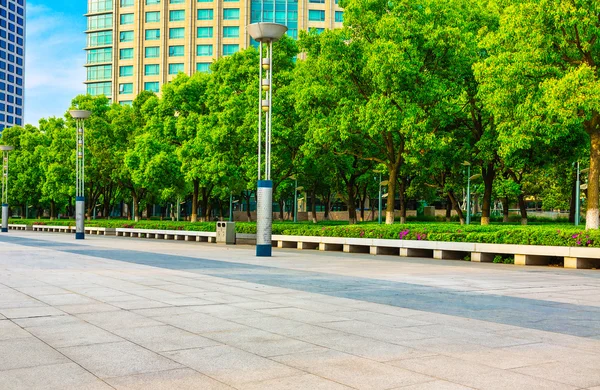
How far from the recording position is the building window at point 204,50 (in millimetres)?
88625

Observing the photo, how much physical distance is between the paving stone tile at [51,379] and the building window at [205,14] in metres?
87.8

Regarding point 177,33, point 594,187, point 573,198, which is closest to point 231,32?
point 177,33

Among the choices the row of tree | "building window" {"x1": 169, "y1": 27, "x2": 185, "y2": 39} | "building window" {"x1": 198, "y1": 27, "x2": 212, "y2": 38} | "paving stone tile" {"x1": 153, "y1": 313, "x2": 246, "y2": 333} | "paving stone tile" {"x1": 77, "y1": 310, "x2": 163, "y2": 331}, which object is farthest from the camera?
"building window" {"x1": 169, "y1": 27, "x2": 185, "y2": 39}

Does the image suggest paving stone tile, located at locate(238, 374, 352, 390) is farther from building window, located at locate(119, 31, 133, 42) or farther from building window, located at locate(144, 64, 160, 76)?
building window, located at locate(119, 31, 133, 42)

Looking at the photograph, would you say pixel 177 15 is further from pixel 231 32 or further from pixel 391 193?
pixel 391 193

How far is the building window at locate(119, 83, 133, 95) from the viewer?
92.8m

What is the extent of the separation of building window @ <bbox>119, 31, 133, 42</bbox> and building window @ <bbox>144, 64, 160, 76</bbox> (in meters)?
5.27

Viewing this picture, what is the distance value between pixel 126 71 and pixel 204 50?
12.5 m

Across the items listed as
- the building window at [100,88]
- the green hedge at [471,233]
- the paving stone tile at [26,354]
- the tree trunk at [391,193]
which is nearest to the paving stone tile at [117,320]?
the paving stone tile at [26,354]

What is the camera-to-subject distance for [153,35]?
91250 mm

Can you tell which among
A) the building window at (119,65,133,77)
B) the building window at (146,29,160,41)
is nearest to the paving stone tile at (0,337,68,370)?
the building window at (146,29,160,41)

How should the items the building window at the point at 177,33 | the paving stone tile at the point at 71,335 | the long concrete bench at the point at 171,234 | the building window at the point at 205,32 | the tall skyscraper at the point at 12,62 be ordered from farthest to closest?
1. the tall skyscraper at the point at 12,62
2. the building window at the point at 177,33
3. the building window at the point at 205,32
4. the long concrete bench at the point at 171,234
5. the paving stone tile at the point at 71,335

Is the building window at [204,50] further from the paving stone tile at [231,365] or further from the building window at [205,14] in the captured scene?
the paving stone tile at [231,365]

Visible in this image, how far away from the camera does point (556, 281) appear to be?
1402cm
